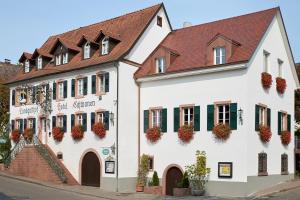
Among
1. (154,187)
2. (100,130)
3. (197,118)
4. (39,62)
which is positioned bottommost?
(154,187)

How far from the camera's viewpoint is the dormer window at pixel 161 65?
32.9 m

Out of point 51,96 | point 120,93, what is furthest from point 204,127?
point 51,96

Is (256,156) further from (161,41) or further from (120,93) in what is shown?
(161,41)

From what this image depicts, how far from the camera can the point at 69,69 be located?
35.7 m

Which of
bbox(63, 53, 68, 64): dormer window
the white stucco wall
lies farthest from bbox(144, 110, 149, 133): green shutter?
bbox(63, 53, 68, 64): dormer window

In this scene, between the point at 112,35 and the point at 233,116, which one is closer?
the point at 233,116

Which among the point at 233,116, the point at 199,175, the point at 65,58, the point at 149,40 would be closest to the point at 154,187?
the point at 199,175

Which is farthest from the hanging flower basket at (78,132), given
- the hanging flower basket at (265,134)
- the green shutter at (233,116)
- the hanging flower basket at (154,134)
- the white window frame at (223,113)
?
the hanging flower basket at (265,134)

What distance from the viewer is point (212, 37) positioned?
33156mm

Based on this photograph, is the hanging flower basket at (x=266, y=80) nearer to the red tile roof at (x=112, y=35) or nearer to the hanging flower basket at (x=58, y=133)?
the red tile roof at (x=112, y=35)

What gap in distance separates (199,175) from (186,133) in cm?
251

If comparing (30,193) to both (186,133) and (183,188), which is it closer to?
(183,188)

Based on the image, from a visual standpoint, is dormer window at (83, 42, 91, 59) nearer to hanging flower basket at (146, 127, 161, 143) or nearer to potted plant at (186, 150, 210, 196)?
hanging flower basket at (146, 127, 161, 143)

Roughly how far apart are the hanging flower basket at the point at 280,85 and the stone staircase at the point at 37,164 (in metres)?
14.1
